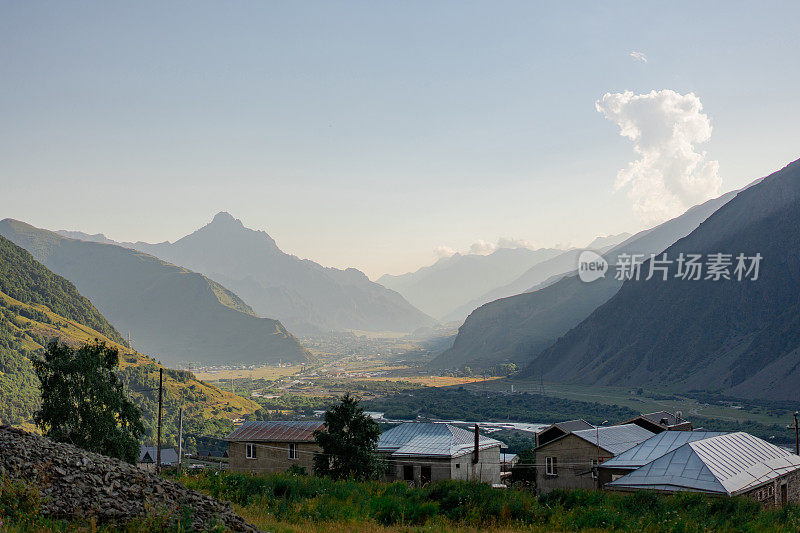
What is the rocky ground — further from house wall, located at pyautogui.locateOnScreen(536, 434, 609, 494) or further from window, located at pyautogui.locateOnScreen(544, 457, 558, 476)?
window, located at pyautogui.locateOnScreen(544, 457, 558, 476)

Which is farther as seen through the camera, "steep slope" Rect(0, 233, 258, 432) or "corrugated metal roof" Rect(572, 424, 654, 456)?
"steep slope" Rect(0, 233, 258, 432)

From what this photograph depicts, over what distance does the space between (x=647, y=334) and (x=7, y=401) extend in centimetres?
13167

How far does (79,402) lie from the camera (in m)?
34.7

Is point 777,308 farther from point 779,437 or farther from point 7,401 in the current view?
point 7,401

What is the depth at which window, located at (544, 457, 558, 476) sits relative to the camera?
3872 cm

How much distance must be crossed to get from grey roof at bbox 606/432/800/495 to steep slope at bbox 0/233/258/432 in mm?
79070

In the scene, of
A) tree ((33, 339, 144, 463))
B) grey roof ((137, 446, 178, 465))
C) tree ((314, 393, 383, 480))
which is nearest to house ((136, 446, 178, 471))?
grey roof ((137, 446, 178, 465))

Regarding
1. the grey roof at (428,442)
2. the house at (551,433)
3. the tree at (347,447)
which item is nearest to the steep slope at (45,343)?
the grey roof at (428,442)

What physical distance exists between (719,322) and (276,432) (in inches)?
4943

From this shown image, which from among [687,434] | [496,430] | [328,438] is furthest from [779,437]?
[328,438]

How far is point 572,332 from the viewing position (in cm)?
18062

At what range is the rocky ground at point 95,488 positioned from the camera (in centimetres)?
1274

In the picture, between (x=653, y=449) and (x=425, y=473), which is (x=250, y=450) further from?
(x=653, y=449)

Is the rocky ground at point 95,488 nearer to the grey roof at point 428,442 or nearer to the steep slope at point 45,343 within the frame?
the grey roof at point 428,442
